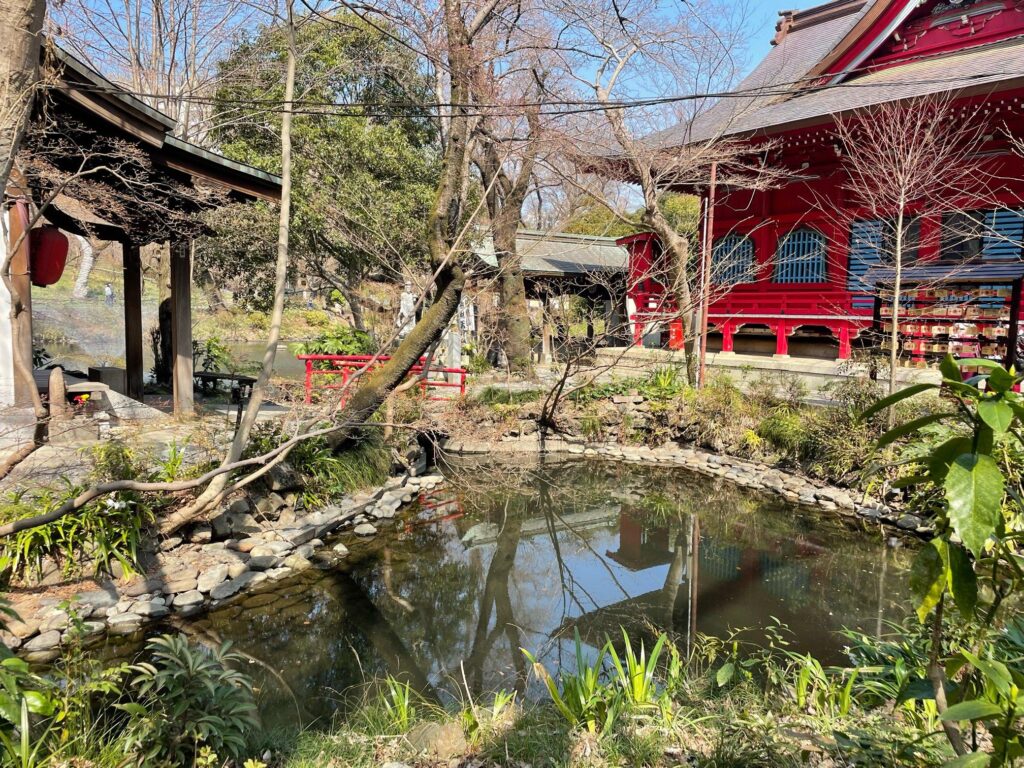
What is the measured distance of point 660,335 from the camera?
50.4 ft

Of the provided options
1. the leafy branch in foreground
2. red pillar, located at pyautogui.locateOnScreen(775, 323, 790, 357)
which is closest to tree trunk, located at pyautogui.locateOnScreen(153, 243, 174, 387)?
red pillar, located at pyautogui.locateOnScreen(775, 323, 790, 357)

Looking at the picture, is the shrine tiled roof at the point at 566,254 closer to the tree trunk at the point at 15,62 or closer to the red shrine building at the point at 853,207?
the red shrine building at the point at 853,207

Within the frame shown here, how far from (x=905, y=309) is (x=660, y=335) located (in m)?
5.70

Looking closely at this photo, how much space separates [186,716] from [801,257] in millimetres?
11819

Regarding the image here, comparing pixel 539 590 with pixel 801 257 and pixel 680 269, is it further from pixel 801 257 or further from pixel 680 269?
pixel 801 257

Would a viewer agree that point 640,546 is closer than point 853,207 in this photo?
Yes

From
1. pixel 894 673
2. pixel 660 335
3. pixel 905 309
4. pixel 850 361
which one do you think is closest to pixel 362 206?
pixel 660 335

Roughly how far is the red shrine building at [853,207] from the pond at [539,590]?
334cm

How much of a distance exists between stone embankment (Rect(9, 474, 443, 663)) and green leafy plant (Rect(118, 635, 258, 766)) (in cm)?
69

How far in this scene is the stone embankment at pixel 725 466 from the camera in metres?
7.89

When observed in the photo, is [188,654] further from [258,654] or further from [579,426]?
[579,426]

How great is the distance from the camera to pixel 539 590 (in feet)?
20.7

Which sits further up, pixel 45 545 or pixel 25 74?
pixel 25 74

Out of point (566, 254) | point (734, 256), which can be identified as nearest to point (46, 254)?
point (734, 256)
